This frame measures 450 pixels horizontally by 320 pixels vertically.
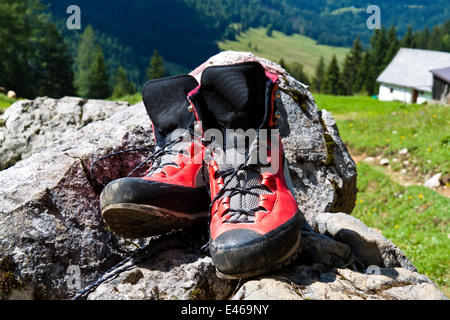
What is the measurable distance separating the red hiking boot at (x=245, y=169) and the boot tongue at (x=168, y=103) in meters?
0.31

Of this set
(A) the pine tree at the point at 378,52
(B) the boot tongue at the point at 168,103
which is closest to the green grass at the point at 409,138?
(B) the boot tongue at the point at 168,103

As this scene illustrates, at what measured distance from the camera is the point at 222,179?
3029 mm

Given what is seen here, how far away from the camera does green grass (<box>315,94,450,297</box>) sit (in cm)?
677

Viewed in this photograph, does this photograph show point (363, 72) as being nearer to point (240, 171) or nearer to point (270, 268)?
point (240, 171)

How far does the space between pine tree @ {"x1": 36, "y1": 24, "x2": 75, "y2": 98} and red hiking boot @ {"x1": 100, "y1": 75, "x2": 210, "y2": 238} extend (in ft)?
195

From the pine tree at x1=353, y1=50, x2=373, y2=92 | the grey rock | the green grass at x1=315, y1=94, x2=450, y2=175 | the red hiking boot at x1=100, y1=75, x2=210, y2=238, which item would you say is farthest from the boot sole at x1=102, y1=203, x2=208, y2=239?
the pine tree at x1=353, y1=50, x2=373, y2=92

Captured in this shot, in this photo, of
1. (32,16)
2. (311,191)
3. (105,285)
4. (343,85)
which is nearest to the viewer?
(105,285)

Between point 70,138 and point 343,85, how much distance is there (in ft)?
303

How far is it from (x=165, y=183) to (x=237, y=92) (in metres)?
0.86

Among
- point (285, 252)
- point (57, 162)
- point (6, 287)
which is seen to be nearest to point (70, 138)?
point (57, 162)

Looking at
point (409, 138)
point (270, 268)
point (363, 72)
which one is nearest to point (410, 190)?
point (409, 138)

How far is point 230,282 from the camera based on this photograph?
9.57ft

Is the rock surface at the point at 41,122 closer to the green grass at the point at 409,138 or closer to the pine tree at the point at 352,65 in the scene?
the green grass at the point at 409,138
